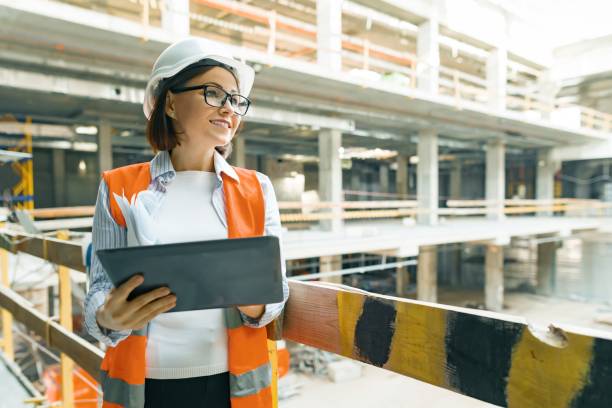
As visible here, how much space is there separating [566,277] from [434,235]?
43.4 feet

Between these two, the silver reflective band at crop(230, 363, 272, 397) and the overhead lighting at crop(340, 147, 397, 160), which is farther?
the overhead lighting at crop(340, 147, 397, 160)

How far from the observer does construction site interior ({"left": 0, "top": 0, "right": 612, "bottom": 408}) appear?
3.35ft

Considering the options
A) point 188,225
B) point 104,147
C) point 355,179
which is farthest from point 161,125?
point 355,179

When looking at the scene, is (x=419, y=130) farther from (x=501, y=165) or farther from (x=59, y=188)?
(x=59, y=188)

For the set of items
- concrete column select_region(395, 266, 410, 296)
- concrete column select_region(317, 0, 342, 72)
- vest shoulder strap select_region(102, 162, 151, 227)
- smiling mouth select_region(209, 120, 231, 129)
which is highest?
concrete column select_region(317, 0, 342, 72)

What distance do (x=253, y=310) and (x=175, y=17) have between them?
24.9 feet

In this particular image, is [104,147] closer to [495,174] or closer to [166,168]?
[166,168]

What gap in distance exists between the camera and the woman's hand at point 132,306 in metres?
0.94

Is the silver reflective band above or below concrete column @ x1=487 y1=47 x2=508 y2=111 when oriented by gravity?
below

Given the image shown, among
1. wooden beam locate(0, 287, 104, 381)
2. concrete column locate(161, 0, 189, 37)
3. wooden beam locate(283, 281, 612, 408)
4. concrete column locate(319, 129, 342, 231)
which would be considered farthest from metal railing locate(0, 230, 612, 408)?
concrete column locate(319, 129, 342, 231)

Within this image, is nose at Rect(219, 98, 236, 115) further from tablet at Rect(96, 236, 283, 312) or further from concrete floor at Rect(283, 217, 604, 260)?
concrete floor at Rect(283, 217, 604, 260)

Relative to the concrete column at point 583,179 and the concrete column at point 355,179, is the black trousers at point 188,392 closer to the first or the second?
the concrete column at point 355,179

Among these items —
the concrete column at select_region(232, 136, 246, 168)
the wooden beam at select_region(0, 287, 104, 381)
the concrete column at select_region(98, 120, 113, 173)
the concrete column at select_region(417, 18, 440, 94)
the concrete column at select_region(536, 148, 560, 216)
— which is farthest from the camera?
the concrete column at select_region(536, 148, 560, 216)

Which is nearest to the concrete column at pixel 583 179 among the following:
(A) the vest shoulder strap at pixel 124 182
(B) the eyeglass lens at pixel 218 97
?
(B) the eyeglass lens at pixel 218 97
